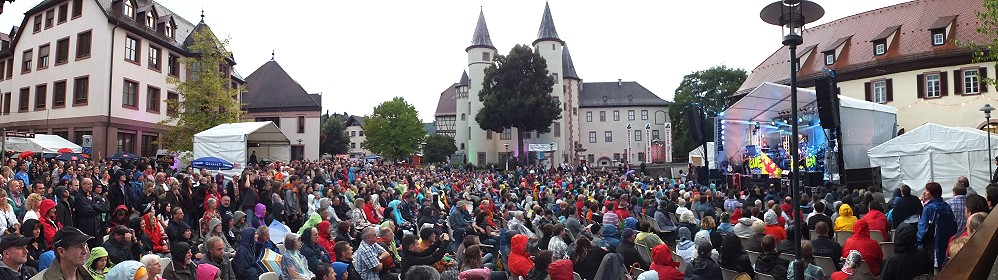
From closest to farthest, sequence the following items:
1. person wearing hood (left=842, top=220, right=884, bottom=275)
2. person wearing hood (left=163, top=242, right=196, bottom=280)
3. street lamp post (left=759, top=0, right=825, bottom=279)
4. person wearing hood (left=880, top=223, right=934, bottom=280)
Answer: person wearing hood (left=880, top=223, right=934, bottom=280) → street lamp post (left=759, top=0, right=825, bottom=279) → person wearing hood (left=163, top=242, right=196, bottom=280) → person wearing hood (left=842, top=220, right=884, bottom=275)

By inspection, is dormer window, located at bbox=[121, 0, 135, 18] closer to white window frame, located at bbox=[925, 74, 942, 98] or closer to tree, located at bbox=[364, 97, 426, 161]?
tree, located at bbox=[364, 97, 426, 161]

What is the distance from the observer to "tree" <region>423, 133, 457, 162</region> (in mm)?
68188

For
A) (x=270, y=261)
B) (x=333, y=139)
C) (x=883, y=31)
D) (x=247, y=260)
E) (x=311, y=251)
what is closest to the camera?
(x=247, y=260)

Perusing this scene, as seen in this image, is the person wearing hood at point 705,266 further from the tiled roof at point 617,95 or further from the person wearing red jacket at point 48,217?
the tiled roof at point 617,95

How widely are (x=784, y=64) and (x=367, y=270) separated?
41833 mm

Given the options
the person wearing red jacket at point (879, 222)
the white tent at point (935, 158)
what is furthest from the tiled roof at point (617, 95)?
the person wearing red jacket at point (879, 222)

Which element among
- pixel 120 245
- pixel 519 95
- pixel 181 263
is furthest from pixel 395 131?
pixel 181 263

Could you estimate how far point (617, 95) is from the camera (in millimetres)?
69688

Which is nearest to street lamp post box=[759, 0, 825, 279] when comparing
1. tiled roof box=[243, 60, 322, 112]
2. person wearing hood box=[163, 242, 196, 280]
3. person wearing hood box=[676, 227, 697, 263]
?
person wearing hood box=[676, 227, 697, 263]

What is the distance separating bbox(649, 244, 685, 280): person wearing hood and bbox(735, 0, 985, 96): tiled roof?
3190cm

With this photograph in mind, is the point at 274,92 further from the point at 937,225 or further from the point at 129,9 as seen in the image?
the point at 937,225

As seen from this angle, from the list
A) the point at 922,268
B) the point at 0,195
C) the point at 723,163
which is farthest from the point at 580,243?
the point at 723,163

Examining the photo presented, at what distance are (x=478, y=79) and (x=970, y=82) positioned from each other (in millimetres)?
40357

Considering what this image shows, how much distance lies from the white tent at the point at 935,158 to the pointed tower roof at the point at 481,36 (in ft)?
147
